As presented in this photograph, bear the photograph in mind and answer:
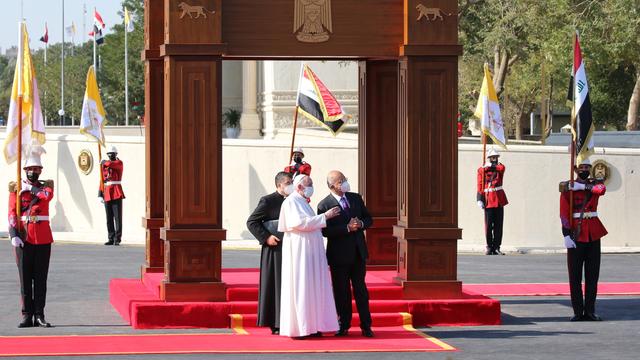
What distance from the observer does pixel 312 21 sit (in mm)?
16844

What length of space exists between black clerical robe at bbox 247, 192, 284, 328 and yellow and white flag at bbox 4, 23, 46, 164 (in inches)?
132

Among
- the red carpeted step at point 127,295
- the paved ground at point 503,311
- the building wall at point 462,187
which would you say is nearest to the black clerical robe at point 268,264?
the paved ground at point 503,311

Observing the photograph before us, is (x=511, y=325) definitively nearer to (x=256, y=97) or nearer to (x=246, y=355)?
(x=246, y=355)

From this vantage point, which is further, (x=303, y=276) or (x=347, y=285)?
(x=347, y=285)

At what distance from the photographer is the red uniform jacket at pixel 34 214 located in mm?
16688

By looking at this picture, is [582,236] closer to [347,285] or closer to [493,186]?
[347,285]

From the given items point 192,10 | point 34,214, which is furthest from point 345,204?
point 34,214

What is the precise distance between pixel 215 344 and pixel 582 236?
488cm

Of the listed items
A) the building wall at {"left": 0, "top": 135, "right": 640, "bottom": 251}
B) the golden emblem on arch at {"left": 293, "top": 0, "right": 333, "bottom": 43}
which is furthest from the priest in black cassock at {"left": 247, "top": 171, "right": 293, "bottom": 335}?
the building wall at {"left": 0, "top": 135, "right": 640, "bottom": 251}

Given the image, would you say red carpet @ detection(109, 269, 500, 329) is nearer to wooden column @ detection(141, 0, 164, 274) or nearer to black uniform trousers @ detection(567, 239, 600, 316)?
black uniform trousers @ detection(567, 239, 600, 316)

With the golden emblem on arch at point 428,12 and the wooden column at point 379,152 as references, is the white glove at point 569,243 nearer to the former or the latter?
the wooden column at point 379,152

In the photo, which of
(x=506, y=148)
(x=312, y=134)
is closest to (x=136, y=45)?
(x=312, y=134)

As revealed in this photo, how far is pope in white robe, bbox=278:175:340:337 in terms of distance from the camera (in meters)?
15.3

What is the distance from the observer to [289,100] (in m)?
46.3
